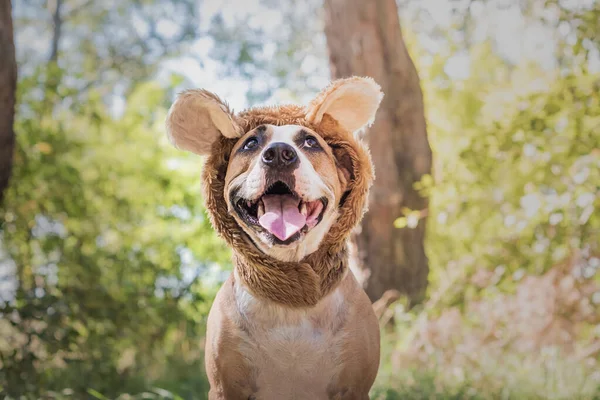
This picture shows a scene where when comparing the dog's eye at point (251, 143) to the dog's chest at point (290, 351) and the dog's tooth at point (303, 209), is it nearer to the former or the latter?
the dog's tooth at point (303, 209)

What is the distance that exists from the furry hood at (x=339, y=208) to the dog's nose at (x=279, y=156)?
1.01ft

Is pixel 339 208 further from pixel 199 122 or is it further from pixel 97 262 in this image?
pixel 97 262

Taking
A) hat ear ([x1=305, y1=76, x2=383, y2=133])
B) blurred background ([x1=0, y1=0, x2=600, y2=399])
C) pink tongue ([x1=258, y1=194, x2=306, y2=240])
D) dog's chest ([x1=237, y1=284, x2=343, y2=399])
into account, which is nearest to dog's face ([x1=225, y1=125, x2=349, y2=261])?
pink tongue ([x1=258, y1=194, x2=306, y2=240])

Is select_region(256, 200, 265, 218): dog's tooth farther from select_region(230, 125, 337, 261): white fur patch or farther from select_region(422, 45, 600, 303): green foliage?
select_region(422, 45, 600, 303): green foliage

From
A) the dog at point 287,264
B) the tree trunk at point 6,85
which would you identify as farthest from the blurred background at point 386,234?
the dog at point 287,264

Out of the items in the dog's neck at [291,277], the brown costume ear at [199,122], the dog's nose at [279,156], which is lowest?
the dog's neck at [291,277]

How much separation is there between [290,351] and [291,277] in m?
0.25

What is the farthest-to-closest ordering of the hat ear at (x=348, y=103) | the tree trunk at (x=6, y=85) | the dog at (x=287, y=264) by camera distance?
the tree trunk at (x=6, y=85)
the hat ear at (x=348, y=103)
the dog at (x=287, y=264)

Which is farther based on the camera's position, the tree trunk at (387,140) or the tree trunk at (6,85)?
the tree trunk at (387,140)

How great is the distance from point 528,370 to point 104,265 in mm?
3095

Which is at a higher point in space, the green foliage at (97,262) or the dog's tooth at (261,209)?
the dog's tooth at (261,209)

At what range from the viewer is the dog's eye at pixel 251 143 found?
216 centimetres

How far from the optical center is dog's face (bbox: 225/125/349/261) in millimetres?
1979

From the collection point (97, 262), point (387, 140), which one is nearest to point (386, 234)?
point (387, 140)
